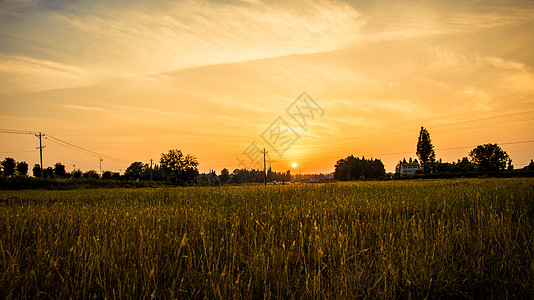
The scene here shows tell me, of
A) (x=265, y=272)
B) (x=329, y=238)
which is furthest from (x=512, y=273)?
(x=265, y=272)

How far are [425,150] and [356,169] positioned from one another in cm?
3203

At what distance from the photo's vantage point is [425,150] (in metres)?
70.9

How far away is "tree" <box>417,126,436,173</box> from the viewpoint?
70500mm

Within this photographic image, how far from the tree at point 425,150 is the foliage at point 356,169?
2623 cm

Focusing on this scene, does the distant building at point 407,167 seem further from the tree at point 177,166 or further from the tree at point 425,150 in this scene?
the tree at point 177,166

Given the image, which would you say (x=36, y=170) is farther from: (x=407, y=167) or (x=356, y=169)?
(x=407, y=167)

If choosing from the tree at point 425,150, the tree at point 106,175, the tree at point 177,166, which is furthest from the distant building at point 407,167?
the tree at point 106,175

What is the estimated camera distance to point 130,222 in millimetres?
4059

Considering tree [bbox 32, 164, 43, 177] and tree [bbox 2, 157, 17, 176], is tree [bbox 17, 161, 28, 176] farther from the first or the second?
tree [bbox 32, 164, 43, 177]

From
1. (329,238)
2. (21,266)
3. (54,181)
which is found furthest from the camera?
(54,181)

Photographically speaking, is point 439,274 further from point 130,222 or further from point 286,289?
point 130,222

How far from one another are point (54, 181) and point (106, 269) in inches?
1618

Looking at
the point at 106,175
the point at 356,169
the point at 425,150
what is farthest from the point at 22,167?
the point at 425,150

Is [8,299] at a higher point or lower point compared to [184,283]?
higher
